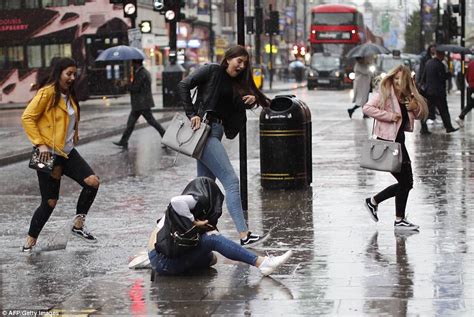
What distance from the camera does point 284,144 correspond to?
13320 mm

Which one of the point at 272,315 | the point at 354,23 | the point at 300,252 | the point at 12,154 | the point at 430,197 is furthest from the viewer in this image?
the point at 354,23

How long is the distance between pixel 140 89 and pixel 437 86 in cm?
597

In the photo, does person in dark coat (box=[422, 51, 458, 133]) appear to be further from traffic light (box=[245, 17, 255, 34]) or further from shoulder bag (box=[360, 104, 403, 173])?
traffic light (box=[245, 17, 255, 34])

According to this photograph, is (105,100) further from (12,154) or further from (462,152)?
(462,152)

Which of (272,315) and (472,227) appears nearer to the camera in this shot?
(272,315)

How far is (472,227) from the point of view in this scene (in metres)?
10.3

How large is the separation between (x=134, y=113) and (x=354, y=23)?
42.6m

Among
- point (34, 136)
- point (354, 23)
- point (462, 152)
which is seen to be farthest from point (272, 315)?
point (354, 23)

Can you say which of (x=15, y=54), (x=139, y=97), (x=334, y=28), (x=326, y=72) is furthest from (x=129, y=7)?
(x=334, y=28)

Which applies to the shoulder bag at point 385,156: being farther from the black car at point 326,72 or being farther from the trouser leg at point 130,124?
the black car at point 326,72

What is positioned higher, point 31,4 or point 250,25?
point 31,4

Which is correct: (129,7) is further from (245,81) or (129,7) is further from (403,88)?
(245,81)

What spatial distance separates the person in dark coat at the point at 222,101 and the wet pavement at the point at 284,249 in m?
0.47

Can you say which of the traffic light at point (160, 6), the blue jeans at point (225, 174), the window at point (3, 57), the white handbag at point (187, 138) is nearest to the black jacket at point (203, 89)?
the white handbag at point (187, 138)
